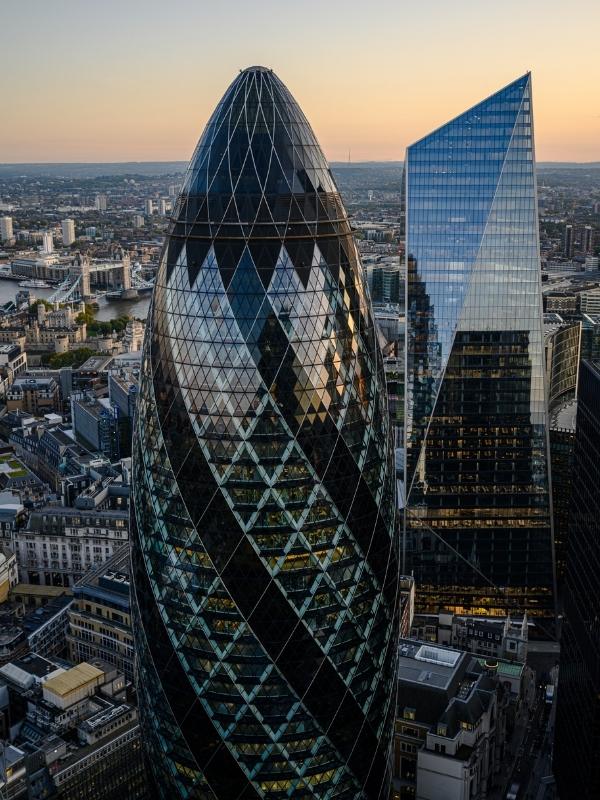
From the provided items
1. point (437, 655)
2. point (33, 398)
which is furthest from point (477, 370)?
point (33, 398)

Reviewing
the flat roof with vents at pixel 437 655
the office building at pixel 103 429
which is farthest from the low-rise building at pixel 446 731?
the office building at pixel 103 429

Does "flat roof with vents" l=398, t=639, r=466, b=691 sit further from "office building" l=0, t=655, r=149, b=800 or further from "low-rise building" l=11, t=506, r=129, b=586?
"low-rise building" l=11, t=506, r=129, b=586

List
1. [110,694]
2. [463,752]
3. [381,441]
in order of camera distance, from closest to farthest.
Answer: [381,441] < [463,752] < [110,694]

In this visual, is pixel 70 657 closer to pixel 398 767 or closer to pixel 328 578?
pixel 398 767

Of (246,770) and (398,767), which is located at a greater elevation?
→ (246,770)

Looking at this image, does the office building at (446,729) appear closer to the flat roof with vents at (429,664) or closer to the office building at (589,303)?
the flat roof with vents at (429,664)

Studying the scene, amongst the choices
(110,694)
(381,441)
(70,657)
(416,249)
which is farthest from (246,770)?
(416,249)
